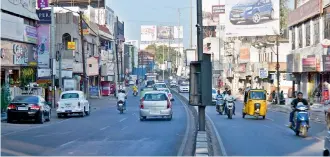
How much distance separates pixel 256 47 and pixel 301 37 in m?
27.3

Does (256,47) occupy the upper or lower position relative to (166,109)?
upper

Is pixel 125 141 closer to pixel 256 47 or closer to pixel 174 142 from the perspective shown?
pixel 174 142

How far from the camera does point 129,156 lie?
15656 millimetres

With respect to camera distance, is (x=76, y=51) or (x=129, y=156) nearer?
(x=129, y=156)

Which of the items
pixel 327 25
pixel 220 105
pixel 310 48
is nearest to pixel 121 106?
pixel 220 105

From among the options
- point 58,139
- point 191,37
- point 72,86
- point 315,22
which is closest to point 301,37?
point 315,22

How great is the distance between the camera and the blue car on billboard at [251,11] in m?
68.4

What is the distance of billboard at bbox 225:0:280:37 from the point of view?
224 feet

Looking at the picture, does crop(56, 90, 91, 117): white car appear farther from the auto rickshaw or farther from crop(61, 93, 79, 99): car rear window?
the auto rickshaw

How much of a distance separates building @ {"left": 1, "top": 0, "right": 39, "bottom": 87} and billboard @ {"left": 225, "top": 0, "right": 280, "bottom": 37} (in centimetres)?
2750

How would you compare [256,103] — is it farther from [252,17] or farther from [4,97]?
[252,17]

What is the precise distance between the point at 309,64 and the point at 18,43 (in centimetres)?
2516

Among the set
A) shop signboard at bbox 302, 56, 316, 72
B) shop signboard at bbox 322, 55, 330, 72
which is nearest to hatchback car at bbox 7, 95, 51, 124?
shop signboard at bbox 322, 55, 330, 72

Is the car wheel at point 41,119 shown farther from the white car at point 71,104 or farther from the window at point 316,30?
the window at point 316,30
